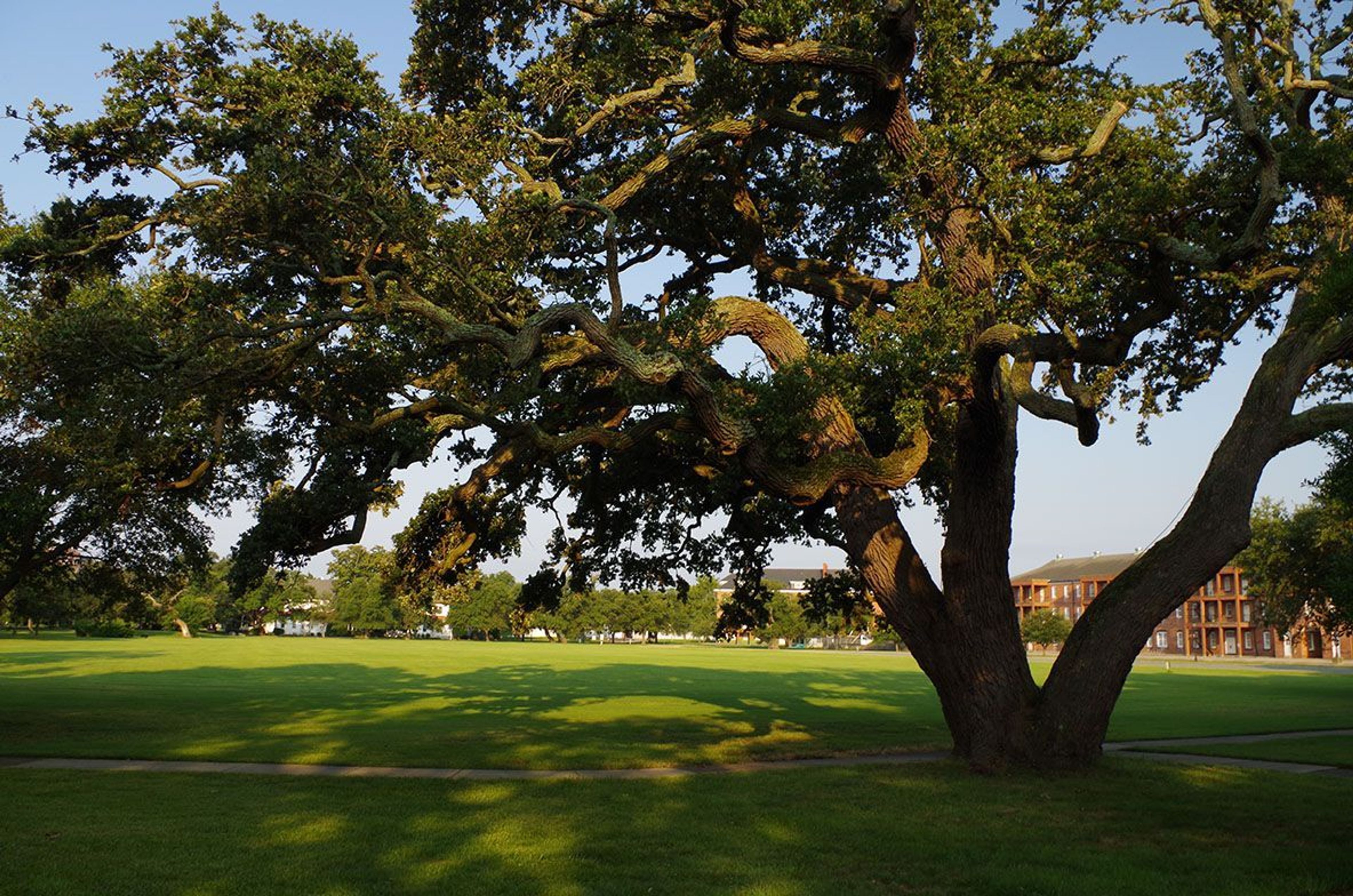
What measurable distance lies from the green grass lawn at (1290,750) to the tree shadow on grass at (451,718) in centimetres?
553

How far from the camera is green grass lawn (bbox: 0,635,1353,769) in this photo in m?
20.6

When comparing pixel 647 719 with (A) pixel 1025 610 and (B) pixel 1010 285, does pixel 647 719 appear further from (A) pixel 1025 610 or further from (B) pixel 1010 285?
(A) pixel 1025 610

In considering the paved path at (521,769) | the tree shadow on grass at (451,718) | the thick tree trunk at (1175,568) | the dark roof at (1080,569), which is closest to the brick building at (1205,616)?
the dark roof at (1080,569)

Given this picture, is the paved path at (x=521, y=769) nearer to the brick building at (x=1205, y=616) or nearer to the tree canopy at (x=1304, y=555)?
the tree canopy at (x=1304, y=555)

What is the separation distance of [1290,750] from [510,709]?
842 inches

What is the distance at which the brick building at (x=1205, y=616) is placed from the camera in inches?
4429

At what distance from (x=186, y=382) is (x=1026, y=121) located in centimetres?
1264

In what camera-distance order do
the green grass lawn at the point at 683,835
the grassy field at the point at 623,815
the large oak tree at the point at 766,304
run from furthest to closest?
the large oak tree at the point at 766,304 < the grassy field at the point at 623,815 < the green grass lawn at the point at 683,835

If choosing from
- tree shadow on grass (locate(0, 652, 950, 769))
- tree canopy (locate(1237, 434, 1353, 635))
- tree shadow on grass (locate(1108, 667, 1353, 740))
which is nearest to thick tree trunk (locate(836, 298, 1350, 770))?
tree shadow on grass (locate(0, 652, 950, 769))

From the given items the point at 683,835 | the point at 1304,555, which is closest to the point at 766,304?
the point at 683,835

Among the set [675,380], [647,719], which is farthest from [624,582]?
[675,380]

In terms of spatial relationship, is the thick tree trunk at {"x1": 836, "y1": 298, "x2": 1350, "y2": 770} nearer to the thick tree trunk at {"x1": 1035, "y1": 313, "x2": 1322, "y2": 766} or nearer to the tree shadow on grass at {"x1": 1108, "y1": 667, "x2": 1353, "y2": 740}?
the thick tree trunk at {"x1": 1035, "y1": 313, "x2": 1322, "y2": 766}

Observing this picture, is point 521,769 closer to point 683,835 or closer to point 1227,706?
point 683,835

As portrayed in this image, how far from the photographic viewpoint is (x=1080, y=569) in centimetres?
14600
